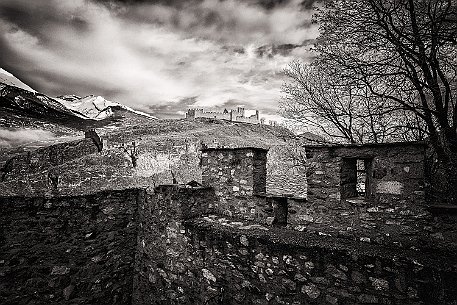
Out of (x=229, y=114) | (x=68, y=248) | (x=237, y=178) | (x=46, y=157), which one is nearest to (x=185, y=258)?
(x=237, y=178)

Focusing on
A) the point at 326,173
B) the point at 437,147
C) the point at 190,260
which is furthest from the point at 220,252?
the point at 437,147

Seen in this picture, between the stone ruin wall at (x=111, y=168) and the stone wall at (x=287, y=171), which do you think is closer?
the stone wall at (x=287, y=171)

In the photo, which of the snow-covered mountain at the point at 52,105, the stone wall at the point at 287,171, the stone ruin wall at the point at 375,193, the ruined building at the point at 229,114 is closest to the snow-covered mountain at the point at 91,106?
the snow-covered mountain at the point at 52,105

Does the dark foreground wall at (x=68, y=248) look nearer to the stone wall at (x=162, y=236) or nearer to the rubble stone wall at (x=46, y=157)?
the stone wall at (x=162, y=236)

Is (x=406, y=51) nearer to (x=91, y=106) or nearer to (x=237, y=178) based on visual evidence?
(x=237, y=178)

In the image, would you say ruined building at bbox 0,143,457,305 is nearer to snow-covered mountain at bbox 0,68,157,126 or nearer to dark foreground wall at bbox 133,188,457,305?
dark foreground wall at bbox 133,188,457,305

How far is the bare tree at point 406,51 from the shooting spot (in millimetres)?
4609

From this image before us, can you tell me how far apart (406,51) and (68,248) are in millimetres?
6998

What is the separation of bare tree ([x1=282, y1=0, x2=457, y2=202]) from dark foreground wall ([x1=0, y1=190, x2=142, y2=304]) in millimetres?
5324

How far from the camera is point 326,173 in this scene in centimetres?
407

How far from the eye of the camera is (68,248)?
174 inches

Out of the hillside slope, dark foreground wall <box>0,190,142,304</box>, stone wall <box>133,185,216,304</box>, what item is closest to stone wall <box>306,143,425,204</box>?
stone wall <box>133,185,216,304</box>

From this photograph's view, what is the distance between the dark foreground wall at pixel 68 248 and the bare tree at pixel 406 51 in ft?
17.5

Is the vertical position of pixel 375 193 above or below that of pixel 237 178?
below
